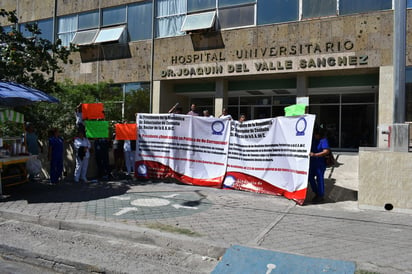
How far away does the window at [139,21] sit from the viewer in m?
18.1

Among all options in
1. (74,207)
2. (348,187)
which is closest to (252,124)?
(348,187)

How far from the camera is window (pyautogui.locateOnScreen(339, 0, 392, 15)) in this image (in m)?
13.4

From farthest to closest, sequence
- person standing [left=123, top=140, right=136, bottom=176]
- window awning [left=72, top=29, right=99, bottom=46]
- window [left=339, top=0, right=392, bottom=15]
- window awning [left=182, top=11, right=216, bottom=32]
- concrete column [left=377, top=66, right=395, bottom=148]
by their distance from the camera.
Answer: window awning [left=72, top=29, right=99, bottom=46] < window awning [left=182, top=11, right=216, bottom=32] < window [left=339, top=0, right=392, bottom=15] < concrete column [left=377, top=66, right=395, bottom=148] < person standing [left=123, top=140, right=136, bottom=176]

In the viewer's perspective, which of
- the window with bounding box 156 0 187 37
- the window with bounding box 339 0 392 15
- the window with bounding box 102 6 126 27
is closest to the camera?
the window with bounding box 339 0 392 15

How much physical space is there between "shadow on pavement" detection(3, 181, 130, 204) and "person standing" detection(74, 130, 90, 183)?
48cm

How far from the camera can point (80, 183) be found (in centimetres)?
1017

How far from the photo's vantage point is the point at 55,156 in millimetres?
10141

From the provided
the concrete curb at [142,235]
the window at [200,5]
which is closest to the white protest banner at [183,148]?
the concrete curb at [142,235]

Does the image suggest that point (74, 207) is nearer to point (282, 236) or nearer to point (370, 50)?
point (282, 236)

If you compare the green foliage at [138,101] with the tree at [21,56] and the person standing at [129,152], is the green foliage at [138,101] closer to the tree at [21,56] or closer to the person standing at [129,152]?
the tree at [21,56]

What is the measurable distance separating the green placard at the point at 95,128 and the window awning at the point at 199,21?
776 centimetres

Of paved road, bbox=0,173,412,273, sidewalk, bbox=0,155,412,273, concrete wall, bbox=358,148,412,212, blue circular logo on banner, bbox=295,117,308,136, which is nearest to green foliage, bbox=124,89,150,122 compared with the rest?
sidewalk, bbox=0,155,412,273

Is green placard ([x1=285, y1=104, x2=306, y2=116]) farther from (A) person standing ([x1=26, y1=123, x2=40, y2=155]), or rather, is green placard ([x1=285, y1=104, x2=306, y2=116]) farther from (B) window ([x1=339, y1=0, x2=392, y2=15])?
(B) window ([x1=339, y1=0, x2=392, y2=15])

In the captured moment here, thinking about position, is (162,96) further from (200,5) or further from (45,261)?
(45,261)
